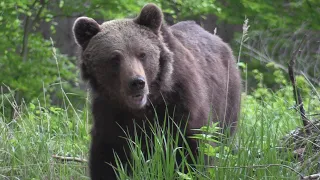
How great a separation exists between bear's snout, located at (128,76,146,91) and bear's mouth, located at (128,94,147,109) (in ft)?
0.23

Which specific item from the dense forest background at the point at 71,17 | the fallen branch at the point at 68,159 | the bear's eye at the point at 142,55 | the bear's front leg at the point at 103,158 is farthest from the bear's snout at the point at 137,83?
the dense forest background at the point at 71,17

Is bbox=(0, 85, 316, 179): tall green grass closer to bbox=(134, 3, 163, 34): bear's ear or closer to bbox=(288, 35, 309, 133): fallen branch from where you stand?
bbox=(288, 35, 309, 133): fallen branch

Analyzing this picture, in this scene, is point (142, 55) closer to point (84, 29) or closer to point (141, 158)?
point (84, 29)

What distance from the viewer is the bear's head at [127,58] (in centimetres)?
567

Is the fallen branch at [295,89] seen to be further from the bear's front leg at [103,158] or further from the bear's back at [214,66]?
the bear's front leg at [103,158]

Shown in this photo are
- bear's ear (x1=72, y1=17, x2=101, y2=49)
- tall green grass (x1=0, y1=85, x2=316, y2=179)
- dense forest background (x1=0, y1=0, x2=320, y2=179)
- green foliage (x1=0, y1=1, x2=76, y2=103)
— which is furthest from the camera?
green foliage (x1=0, y1=1, x2=76, y2=103)

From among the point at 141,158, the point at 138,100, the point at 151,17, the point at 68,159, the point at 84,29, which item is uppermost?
the point at 151,17

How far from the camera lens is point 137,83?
5.56 metres

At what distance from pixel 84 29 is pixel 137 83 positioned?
31.5 inches

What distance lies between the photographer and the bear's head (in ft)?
18.6

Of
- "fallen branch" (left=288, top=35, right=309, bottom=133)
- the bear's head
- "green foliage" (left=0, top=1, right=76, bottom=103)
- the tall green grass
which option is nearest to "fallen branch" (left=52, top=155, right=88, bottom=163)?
the tall green grass

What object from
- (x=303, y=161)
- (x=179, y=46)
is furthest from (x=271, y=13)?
(x=303, y=161)

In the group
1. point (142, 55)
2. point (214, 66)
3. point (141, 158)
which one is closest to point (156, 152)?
point (141, 158)

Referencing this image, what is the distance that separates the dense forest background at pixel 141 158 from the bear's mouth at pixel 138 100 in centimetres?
73
